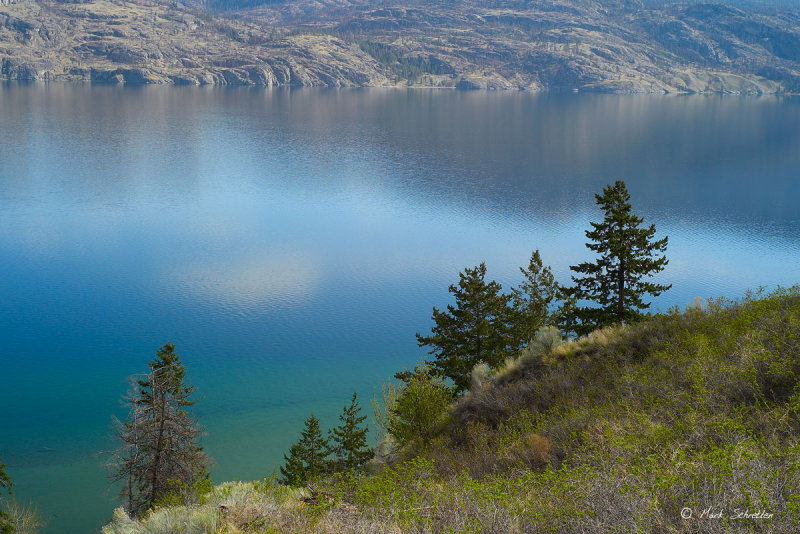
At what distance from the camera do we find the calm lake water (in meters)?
38.3

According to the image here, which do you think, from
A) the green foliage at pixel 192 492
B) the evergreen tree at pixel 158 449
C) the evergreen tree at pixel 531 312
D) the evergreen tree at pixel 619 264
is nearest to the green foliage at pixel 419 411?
the green foliage at pixel 192 492

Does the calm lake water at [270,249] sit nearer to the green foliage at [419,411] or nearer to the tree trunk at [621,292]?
the green foliage at [419,411]

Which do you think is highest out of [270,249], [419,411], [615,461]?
[615,461]

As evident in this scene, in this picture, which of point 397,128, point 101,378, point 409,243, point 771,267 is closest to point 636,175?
point 771,267

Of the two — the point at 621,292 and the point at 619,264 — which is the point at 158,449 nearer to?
the point at 621,292

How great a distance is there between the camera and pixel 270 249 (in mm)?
67688

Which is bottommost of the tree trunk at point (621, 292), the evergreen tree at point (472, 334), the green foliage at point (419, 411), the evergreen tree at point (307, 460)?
the evergreen tree at point (307, 460)

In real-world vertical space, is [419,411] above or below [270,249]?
above

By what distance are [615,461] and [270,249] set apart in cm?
6092

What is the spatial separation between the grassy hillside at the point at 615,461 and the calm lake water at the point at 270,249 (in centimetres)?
2180

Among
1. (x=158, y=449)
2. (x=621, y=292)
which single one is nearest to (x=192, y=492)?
(x=158, y=449)

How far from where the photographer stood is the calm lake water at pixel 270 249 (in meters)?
38.3

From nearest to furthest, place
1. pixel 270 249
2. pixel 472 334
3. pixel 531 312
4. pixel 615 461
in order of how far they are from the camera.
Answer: pixel 615 461 < pixel 472 334 < pixel 531 312 < pixel 270 249

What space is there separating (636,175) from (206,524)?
111m
